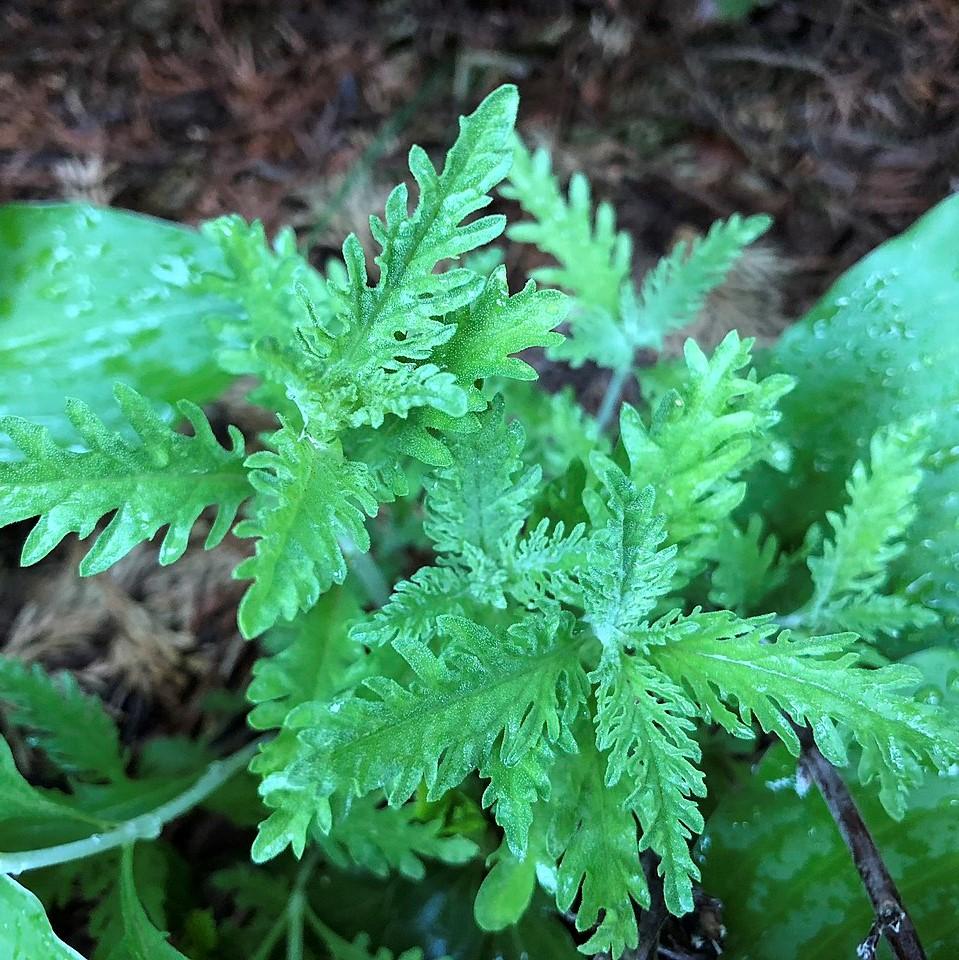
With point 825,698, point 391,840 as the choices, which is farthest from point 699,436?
point 391,840

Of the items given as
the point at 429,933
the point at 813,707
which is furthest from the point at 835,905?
the point at 429,933

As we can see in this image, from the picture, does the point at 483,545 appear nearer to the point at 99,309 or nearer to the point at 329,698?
the point at 329,698

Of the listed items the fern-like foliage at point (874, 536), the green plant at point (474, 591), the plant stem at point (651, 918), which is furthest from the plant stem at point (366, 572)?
the fern-like foliage at point (874, 536)

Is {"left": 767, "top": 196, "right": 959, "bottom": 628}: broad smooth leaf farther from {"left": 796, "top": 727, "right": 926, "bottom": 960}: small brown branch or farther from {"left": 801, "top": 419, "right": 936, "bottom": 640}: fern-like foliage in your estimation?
{"left": 796, "top": 727, "right": 926, "bottom": 960}: small brown branch

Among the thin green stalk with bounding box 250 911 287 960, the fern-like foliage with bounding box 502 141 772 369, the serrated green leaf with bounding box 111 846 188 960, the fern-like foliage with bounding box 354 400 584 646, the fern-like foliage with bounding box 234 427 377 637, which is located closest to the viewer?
the fern-like foliage with bounding box 234 427 377 637

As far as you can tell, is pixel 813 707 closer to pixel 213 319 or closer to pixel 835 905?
pixel 835 905

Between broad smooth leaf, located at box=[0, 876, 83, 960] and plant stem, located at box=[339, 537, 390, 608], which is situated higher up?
plant stem, located at box=[339, 537, 390, 608]

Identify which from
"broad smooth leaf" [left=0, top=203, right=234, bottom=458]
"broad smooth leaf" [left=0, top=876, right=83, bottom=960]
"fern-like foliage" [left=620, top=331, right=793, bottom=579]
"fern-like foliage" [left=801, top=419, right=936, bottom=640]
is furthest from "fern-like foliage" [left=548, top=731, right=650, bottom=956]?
"broad smooth leaf" [left=0, top=203, right=234, bottom=458]

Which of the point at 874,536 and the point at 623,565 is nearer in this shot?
the point at 623,565
